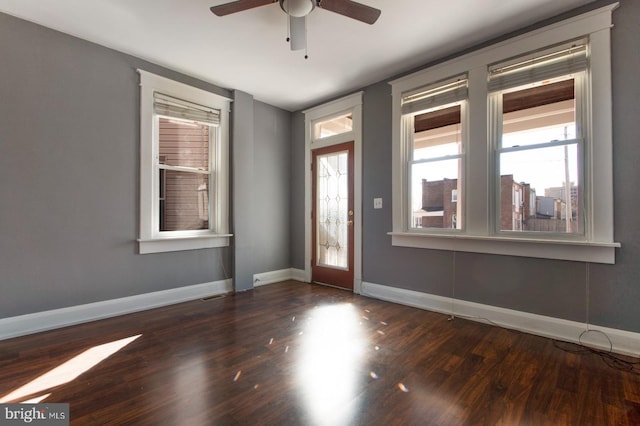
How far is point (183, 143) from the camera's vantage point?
3.82 meters

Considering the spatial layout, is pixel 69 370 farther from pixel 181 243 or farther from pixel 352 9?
pixel 352 9

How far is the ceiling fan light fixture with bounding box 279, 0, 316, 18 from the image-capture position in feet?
7.15

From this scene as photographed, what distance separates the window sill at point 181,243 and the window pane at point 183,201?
195 mm

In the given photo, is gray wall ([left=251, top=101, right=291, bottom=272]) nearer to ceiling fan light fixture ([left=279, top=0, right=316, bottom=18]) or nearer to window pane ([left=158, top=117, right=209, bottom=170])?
window pane ([left=158, top=117, right=209, bottom=170])

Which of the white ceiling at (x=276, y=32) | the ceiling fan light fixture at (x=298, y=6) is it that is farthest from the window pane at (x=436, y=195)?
the ceiling fan light fixture at (x=298, y=6)

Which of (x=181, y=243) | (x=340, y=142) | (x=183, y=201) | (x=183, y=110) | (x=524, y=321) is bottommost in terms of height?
(x=524, y=321)

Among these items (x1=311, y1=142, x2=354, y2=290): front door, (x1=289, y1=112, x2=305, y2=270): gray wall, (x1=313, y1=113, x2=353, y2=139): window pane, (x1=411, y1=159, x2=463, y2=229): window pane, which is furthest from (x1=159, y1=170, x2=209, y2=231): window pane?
(x1=411, y1=159, x2=463, y2=229): window pane

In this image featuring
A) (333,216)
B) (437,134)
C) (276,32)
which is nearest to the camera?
(276,32)

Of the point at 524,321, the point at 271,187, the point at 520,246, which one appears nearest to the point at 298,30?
the point at 271,187

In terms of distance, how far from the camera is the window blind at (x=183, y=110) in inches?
137

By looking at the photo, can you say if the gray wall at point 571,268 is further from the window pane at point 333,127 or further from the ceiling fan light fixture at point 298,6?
the ceiling fan light fixture at point 298,6

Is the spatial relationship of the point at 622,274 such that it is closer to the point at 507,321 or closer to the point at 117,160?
the point at 507,321

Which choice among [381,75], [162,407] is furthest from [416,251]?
[162,407]

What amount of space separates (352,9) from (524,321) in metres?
3.07
